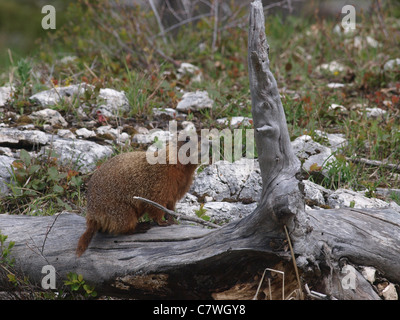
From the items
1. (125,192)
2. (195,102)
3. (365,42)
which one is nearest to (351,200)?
(125,192)

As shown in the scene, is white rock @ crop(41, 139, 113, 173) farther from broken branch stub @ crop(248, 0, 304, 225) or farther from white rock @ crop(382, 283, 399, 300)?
white rock @ crop(382, 283, 399, 300)

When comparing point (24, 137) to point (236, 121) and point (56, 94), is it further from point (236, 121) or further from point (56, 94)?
point (236, 121)

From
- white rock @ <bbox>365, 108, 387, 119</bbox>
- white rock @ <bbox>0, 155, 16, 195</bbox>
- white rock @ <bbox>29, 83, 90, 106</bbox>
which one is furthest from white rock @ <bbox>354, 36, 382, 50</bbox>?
white rock @ <bbox>0, 155, 16, 195</bbox>

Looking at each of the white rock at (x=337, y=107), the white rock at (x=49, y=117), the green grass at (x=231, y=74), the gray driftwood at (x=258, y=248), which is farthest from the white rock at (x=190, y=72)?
the gray driftwood at (x=258, y=248)

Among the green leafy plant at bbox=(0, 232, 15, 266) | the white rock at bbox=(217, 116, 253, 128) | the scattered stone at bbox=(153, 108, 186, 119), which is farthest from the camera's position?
the scattered stone at bbox=(153, 108, 186, 119)

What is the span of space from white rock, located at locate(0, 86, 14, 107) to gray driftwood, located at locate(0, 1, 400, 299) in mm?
2670

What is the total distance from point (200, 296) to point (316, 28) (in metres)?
6.08

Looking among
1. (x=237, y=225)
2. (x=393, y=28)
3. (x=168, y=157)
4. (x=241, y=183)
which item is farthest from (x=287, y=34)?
(x=237, y=225)

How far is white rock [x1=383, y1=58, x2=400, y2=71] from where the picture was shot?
6.48 m

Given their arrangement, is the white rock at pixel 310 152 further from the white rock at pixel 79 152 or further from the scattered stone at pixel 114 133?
the white rock at pixel 79 152

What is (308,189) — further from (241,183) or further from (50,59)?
(50,59)

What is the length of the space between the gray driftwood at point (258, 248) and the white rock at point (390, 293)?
0.18 ft

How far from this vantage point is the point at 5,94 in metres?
5.52
